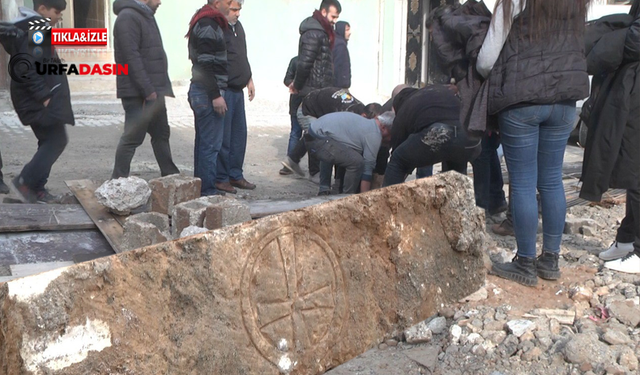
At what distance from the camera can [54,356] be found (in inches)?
78.0

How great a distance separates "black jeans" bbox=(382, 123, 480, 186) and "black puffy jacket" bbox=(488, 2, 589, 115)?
1.36 m

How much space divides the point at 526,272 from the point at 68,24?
9111 millimetres

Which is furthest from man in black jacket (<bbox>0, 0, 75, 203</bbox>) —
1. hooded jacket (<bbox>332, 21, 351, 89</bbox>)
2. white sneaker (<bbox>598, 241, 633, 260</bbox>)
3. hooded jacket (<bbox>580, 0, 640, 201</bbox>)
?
white sneaker (<bbox>598, 241, 633, 260</bbox>)

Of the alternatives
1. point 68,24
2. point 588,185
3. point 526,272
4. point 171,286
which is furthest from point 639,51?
point 68,24

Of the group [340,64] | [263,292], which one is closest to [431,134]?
[263,292]

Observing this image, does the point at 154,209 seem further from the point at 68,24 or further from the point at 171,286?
the point at 68,24

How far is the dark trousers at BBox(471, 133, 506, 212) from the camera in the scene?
17.2ft

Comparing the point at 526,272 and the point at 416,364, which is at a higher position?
the point at 526,272

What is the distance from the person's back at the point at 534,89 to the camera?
348cm

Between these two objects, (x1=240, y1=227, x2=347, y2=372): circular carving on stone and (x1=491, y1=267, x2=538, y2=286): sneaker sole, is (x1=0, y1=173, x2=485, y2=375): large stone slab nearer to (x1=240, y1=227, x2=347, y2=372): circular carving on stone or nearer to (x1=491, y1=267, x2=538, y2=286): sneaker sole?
(x1=240, y1=227, x2=347, y2=372): circular carving on stone

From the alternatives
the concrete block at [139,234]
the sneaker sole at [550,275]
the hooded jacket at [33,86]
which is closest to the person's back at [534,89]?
the sneaker sole at [550,275]

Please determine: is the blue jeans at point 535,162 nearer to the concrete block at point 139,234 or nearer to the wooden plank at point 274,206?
the wooden plank at point 274,206

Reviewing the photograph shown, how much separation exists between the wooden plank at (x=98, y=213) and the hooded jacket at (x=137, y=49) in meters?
0.87

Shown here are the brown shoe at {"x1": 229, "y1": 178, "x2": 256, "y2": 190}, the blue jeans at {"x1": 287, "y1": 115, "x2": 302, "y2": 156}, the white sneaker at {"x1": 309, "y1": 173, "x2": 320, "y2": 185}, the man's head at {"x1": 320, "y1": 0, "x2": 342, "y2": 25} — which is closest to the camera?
the brown shoe at {"x1": 229, "y1": 178, "x2": 256, "y2": 190}
